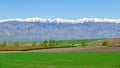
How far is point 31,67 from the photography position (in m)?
39.2

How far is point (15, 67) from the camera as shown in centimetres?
3862

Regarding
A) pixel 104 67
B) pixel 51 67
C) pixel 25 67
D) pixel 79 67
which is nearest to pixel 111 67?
pixel 104 67

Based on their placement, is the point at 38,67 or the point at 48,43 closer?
the point at 38,67

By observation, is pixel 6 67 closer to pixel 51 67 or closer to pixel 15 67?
pixel 15 67

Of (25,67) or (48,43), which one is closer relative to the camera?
(25,67)

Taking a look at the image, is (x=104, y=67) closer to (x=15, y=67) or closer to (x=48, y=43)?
(x=15, y=67)

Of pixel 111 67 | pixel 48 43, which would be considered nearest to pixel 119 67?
pixel 111 67

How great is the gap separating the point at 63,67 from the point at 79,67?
1620 mm

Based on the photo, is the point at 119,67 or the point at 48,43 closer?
the point at 119,67

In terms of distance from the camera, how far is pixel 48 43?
129125 millimetres

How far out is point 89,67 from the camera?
38625mm

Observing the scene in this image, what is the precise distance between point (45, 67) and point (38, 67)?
0.74 meters

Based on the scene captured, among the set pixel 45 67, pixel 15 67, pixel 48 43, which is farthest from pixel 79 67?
pixel 48 43

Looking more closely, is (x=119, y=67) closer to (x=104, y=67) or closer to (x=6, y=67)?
(x=104, y=67)
